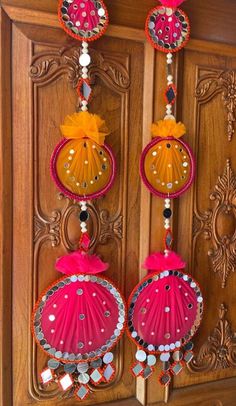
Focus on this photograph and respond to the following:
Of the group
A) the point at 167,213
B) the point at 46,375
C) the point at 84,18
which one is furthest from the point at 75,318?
the point at 84,18

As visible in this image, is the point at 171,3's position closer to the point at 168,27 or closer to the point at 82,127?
the point at 168,27

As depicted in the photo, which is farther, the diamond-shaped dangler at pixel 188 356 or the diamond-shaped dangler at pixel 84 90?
the diamond-shaped dangler at pixel 188 356

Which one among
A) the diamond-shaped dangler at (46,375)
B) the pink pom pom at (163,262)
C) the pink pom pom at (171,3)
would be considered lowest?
the diamond-shaped dangler at (46,375)

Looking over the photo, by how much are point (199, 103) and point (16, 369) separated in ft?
2.12

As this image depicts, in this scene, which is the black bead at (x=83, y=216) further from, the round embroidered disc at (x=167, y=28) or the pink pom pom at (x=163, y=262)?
the round embroidered disc at (x=167, y=28)

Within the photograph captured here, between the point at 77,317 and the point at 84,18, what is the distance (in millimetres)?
550

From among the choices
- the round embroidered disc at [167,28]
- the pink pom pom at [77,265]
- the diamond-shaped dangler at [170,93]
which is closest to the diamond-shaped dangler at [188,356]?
the pink pom pom at [77,265]

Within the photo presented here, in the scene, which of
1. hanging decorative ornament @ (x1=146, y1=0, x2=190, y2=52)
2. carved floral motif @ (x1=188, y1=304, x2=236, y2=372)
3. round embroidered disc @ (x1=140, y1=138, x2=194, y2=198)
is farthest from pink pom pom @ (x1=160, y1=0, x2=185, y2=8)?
carved floral motif @ (x1=188, y1=304, x2=236, y2=372)

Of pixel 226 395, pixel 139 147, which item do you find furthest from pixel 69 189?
pixel 226 395

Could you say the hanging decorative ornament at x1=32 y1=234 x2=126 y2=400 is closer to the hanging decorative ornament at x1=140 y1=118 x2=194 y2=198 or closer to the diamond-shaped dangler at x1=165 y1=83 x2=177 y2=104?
the hanging decorative ornament at x1=140 y1=118 x2=194 y2=198

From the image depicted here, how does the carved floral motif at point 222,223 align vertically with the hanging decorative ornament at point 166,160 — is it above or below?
below

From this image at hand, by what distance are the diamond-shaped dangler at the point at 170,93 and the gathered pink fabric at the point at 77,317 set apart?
15.4 inches

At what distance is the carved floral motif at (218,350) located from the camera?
2.93 ft

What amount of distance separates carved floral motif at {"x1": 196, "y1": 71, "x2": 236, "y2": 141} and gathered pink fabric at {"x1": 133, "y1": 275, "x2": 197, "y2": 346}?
0.35 metres
